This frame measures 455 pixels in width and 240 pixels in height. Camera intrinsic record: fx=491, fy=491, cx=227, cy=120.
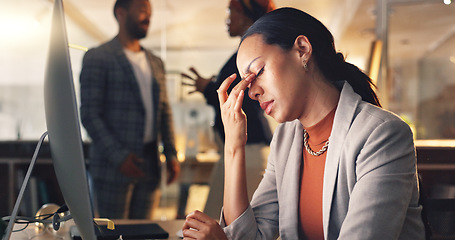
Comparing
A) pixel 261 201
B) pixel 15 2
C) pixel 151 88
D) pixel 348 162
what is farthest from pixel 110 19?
pixel 348 162

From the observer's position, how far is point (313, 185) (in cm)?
126

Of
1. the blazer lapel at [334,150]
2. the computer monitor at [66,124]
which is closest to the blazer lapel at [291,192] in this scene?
the blazer lapel at [334,150]

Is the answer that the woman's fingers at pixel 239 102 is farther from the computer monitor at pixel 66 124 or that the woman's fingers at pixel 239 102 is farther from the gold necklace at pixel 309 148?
the computer monitor at pixel 66 124

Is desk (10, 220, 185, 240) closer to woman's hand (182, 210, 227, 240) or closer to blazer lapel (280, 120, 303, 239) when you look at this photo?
woman's hand (182, 210, 227, 240)

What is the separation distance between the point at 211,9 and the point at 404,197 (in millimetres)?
3105

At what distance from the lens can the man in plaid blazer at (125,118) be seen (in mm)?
2891

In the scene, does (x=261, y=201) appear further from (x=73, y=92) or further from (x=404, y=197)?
(x=73, y=92)

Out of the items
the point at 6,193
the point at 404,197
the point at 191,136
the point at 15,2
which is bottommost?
the point at 6,193

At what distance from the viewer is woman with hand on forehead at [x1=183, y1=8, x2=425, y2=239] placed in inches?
40.8

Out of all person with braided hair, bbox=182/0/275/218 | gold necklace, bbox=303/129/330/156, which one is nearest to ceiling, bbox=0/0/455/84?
person with braided hair, bbox=182/0/275/218

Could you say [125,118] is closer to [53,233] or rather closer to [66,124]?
[53,233]

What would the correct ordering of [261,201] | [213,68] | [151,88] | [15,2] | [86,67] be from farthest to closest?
1. [15,2]
2. [213,68]
3. [151,88]
4. [86,67]
5. [261,201]

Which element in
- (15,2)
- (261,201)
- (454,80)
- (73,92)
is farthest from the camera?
(15,2)

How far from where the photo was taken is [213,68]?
3.75m
